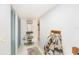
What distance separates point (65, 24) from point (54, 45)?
26 cm

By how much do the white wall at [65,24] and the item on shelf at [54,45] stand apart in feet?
0.14

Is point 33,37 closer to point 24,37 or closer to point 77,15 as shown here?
point 24,37

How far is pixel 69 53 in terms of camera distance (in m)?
1.56

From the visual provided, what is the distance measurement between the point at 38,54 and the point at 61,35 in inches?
13.1

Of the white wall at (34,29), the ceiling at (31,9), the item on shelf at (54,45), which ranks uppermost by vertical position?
the ceiling at (31,9)

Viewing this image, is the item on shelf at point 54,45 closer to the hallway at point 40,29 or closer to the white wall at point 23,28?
the hallway at point 40,29

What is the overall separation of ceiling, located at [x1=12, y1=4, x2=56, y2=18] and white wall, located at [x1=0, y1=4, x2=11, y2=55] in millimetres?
114

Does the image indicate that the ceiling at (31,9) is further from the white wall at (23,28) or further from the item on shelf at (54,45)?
the item on shelf at (54,45)

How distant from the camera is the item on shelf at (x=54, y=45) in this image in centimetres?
157

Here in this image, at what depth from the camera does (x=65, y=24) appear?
156 centimetres

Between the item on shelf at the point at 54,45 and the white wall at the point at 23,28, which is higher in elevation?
the white wall at the point at 23,28

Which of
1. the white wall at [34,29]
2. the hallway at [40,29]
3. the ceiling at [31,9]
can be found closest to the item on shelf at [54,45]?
the hallway at [40,29]

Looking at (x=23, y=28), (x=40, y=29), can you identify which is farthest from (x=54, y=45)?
(x=23, y=28)
